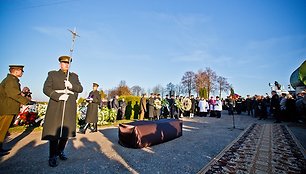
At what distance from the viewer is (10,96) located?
409 centimetres

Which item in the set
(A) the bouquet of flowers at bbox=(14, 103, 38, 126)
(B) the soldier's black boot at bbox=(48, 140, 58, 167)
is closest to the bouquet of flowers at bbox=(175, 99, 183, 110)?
(A) the bouquet of flowers at bbox=(14, 103, 38, 126)

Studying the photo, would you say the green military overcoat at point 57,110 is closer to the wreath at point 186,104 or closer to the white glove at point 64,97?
the white glove at point 64,97

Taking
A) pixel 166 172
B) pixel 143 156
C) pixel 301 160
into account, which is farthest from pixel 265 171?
pixel 143 156

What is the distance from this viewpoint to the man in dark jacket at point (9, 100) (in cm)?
409

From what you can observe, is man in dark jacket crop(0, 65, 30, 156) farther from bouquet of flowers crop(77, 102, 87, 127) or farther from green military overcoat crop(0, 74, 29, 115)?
bouquet of flowers crop(77, 102, 87, 127)

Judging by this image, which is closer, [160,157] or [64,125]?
[64,125]

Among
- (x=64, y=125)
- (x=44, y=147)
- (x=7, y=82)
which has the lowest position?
(x=44, y=147)

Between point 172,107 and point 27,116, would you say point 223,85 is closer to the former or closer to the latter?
point 172,107

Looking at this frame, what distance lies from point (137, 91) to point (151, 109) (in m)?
55.6

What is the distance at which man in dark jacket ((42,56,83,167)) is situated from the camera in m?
3.39

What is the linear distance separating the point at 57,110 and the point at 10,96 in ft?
5.08

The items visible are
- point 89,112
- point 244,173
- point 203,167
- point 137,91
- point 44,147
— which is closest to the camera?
point 244,173

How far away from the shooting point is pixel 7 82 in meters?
4.16

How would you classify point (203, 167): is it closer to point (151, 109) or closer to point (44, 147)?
point (44, 147)
